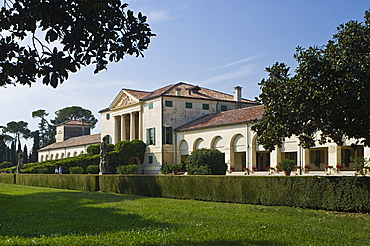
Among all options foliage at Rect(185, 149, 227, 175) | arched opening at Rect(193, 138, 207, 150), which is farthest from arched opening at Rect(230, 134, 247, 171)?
foliage at Rect(185, 149, 227, 175)

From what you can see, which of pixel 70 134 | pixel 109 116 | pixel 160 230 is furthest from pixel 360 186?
pixel 70 134

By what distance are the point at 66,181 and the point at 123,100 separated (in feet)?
93.9

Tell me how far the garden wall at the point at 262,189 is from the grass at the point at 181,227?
698 mm

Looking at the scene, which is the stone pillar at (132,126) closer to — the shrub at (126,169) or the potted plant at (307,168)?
the shrub at (126,169)

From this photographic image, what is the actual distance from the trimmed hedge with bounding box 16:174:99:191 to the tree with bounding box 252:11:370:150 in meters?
15.9

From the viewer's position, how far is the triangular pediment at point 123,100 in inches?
2177

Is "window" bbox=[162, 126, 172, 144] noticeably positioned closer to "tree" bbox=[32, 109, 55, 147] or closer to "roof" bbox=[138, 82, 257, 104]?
"roof" bbox=[138, 82, 257, 104]

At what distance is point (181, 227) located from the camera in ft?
31.9

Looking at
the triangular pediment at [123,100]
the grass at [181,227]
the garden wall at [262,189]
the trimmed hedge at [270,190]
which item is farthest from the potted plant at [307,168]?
the triangular pediment at [123,100]

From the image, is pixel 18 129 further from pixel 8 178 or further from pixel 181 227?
pixel 181 227

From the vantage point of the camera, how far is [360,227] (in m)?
10.3

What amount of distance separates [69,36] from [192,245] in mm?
4236

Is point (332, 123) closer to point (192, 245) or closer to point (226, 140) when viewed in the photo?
point (192, 245)

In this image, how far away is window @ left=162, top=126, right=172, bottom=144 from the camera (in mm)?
49625
